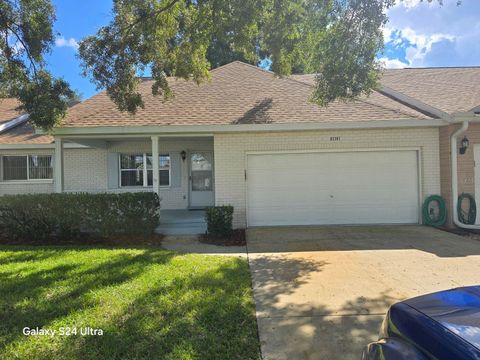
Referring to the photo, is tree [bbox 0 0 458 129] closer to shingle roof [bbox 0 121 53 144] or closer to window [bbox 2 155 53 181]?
shingle roof [bbox 0 121 53 144]

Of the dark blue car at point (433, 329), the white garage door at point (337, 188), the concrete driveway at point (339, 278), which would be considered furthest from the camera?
the white garage door at point (337, 188)

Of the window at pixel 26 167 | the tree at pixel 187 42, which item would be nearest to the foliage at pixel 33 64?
the tree at pixel 187 42

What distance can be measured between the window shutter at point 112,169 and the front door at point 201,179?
2954 millimetres

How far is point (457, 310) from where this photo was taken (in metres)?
2.21

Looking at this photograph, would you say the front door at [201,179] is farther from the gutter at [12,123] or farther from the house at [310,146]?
the gutter at [12,123]

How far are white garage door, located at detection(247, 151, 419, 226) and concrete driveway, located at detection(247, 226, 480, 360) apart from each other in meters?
0.87

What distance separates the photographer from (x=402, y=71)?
1523 centimetres

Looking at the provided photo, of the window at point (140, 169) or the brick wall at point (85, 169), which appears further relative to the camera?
the brick wall at point (85, 169)

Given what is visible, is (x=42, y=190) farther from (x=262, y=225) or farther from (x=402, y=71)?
(x=402, y=71)

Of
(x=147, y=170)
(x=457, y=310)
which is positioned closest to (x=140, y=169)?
(x=147, y=170)

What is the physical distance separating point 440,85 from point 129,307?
13.3 meters

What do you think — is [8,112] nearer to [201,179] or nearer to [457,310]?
[201,179]

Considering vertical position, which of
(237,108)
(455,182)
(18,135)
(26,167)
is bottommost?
(455,182)

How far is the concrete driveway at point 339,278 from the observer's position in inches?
152
